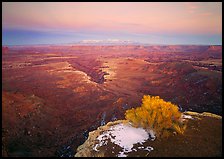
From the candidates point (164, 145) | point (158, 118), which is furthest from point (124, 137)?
point (164, 145)

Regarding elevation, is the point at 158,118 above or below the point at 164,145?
above

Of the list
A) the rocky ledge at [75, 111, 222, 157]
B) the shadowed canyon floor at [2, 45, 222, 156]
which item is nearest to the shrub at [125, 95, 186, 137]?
the rocky ledge at [75, 111, 222, 157]

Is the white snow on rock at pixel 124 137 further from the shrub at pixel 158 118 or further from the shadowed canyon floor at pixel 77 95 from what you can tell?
the shadowed canyon floor at pixel 77 95

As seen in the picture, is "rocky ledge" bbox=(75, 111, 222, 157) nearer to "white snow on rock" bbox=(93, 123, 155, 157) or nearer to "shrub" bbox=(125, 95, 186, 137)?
"white snow on rock" bbox=(93, 123, 155, 157)

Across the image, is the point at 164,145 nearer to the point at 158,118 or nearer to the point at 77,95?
the point at 158,118

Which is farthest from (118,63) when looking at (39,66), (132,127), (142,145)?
(142,145)

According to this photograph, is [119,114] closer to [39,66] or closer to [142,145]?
[142,145]
